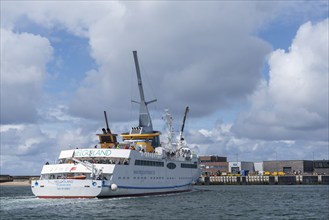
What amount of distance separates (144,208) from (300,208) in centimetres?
1979

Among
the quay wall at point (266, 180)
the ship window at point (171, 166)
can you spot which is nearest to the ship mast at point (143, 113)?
the ship window at point (171, 166)

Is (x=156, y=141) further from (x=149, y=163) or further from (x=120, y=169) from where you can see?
(x=120, y=169)

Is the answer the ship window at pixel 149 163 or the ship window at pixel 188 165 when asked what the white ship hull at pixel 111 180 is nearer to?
the ship window at pixel 149 163

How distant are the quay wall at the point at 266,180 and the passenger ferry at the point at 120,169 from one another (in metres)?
87.5

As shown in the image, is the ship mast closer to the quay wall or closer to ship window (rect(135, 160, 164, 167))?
ship window (rect(135, 160, 164, 167))

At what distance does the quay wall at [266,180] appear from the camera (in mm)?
172875

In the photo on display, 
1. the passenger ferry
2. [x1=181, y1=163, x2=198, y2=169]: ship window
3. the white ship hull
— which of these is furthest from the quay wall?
the white ship hull

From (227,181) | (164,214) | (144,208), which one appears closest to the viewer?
(164,214)

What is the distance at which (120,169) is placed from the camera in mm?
67375

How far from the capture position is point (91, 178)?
6462cm

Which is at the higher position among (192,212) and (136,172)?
(136,172)

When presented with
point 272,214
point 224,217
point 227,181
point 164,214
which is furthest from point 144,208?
point 227,181

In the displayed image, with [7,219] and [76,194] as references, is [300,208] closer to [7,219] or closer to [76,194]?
[76,194]

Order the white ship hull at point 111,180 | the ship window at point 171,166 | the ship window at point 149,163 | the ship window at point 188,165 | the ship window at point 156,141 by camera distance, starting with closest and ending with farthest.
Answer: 1. the white ship hull at point 111,180
2. the ship window at point 149,163
3. the ship window at point 171,166
4. the ship window at point 156,141
5. the ship window at point 188,165
